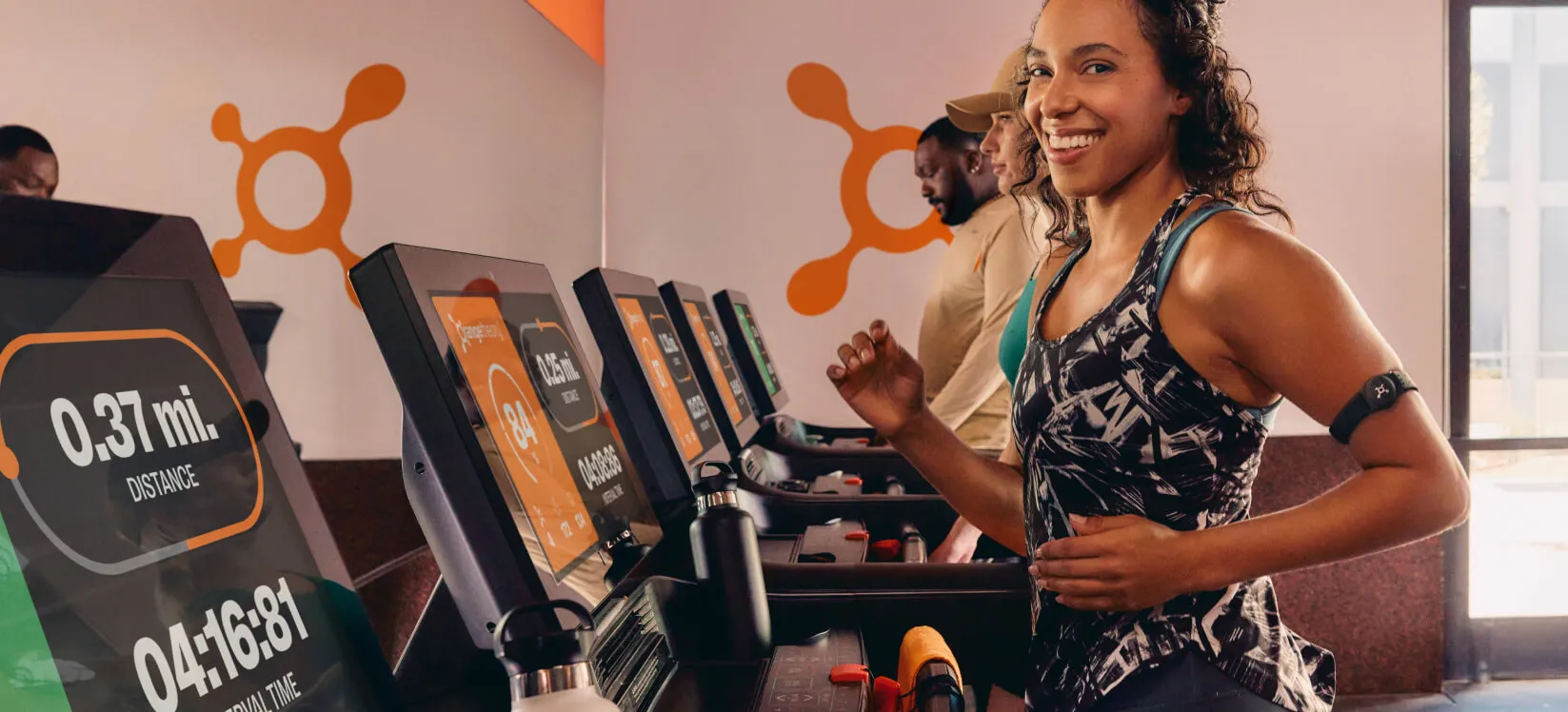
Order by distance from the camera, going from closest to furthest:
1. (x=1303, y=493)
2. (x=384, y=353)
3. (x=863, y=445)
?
(x=384, y=353) → (x=863, y=445) → (x=1303, y=493)

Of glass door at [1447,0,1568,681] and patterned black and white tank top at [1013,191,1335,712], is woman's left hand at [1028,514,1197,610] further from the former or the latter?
glass door at [1447,0,1568,681]

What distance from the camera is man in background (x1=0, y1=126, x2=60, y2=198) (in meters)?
1.74

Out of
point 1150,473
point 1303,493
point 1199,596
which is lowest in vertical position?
point 1303,493

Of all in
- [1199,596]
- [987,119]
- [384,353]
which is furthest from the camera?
[987,119]

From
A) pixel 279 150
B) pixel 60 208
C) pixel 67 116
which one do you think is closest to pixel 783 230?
pixel 279 150

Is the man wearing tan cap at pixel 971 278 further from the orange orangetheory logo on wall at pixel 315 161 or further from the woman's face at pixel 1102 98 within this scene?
the orange orangetheory logo on wall at pixel 315 161

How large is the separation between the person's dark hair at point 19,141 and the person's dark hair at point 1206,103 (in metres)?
1.64

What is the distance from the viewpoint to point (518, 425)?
0.85m

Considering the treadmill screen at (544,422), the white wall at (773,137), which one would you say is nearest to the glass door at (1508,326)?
the white wall at (773,137)

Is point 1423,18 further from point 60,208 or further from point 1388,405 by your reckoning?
point 60,208

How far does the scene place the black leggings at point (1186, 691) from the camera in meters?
0.97

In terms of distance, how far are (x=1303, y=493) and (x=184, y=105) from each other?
11.5 ft

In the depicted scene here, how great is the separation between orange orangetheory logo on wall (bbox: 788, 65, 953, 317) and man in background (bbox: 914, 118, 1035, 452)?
79 cm

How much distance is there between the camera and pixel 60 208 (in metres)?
0.52
